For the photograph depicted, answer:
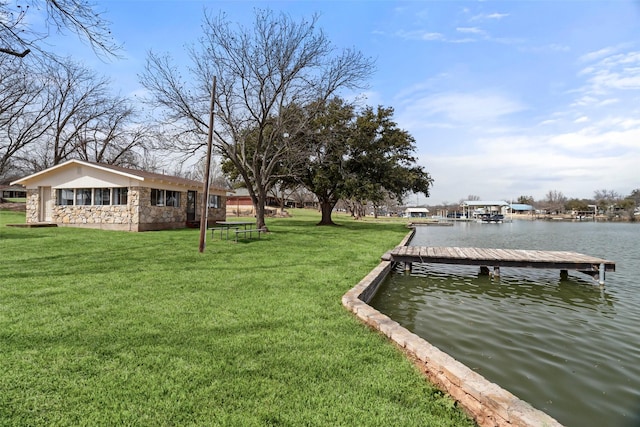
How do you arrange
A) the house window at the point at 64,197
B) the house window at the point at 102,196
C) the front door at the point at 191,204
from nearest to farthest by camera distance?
the house window at the point at 102,196, the house window at the point at 64,197, the front door at the point at 191,204

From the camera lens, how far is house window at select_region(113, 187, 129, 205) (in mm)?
17406

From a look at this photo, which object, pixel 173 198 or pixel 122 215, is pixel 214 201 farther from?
pixel 122 215

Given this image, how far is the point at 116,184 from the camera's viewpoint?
57.0 ft

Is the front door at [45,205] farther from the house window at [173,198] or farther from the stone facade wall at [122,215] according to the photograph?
the house window at [173,198]

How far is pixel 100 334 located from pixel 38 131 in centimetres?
3432

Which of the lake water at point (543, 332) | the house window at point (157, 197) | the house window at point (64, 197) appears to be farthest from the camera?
the house window at point (64, 197)

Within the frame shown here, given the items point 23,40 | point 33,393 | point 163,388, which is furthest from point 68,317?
point 23,40

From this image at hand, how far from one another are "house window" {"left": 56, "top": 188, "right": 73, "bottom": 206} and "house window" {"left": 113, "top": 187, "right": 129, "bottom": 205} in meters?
2.98

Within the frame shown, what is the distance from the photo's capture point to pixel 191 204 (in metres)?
21.0

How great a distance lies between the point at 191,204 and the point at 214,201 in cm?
203

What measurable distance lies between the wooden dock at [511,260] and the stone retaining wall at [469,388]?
623 cm

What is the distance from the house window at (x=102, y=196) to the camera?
17.8 metres

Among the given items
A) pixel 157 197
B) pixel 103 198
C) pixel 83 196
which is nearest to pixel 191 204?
pixel 157 197

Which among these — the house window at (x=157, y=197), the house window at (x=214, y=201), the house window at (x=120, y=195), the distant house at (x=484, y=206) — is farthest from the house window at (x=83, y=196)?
the distant house at (x=484, y=206)
